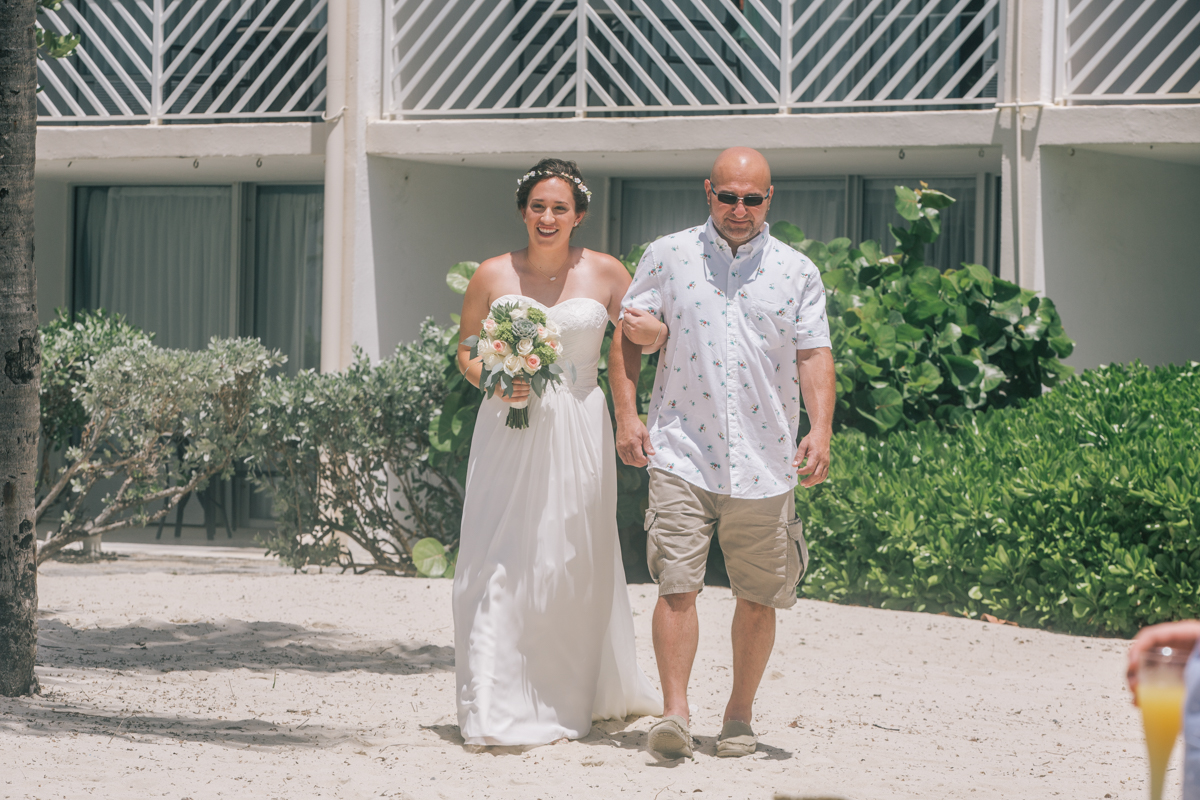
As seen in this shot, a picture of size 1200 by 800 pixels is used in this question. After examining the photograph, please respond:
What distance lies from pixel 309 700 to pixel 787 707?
1750mm

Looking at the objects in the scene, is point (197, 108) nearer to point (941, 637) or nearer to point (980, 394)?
point (980, 394)

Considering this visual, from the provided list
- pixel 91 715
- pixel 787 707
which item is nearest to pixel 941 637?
pixel 787 707

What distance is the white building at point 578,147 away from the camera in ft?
25.9

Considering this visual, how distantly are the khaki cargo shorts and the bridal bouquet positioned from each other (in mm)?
489

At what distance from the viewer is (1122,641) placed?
5.73 m

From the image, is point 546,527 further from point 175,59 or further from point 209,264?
point 209,264

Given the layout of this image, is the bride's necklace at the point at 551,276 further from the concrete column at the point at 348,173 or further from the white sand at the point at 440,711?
the concrete column at the point at 348,173

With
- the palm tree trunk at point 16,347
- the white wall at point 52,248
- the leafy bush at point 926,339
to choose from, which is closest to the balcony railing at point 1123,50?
the leafy bush at point 926,339

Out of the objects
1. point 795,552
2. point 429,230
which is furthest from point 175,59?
point 795,552

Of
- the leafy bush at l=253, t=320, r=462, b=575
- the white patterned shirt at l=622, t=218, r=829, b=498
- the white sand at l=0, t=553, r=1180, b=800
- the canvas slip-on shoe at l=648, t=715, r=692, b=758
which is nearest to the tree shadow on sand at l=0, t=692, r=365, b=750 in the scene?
the white sand at l=0, t=553, r=1180, b=800

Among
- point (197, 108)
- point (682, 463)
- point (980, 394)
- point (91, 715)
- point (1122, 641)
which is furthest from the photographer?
point (197, 108)

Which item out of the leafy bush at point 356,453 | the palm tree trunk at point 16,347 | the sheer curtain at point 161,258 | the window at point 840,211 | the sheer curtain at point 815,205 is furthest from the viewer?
the sheer curtain at point 161,258

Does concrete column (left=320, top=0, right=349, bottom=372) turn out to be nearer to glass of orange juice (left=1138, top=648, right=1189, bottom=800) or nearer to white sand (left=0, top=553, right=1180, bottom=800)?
white sand (left=0, top=553, right=1180, bottom=800)

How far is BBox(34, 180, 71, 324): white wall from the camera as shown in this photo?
1060 cm
